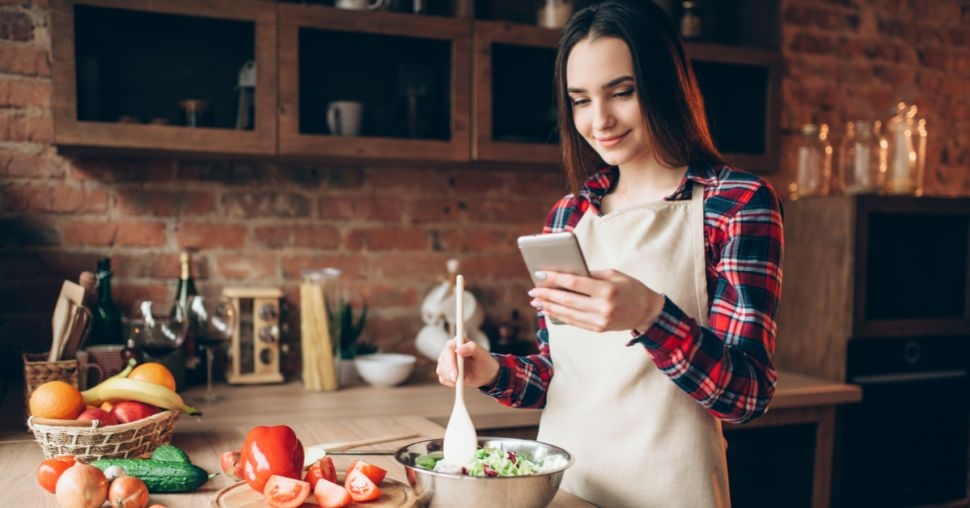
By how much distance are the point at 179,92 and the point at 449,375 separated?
156 centimetres

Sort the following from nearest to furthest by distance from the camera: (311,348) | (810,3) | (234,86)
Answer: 1. (311,348)
2. (234,86)
3. (810,3)

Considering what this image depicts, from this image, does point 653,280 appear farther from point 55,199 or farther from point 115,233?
point 55,199

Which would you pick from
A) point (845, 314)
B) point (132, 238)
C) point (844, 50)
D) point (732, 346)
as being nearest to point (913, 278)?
point (845, 314)

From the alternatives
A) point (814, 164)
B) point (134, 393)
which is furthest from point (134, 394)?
point (814, 164)

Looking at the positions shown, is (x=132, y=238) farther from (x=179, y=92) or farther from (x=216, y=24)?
(x=216, y=24)

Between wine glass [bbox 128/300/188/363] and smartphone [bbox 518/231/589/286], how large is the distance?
119 cm

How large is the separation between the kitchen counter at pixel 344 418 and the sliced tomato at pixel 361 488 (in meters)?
0.21

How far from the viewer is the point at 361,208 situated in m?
2.59

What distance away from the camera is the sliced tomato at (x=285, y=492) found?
1066mm

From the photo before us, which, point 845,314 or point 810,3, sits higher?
point 810,3

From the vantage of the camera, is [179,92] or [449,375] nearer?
[449,375]

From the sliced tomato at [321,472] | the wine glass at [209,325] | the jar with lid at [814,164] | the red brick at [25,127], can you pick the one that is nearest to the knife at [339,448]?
the sliced tomato at [321,472]

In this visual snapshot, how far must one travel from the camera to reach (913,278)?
260cm

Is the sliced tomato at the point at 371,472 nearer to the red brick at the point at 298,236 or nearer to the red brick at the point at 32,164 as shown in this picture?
the red brick at the point at 298,236
